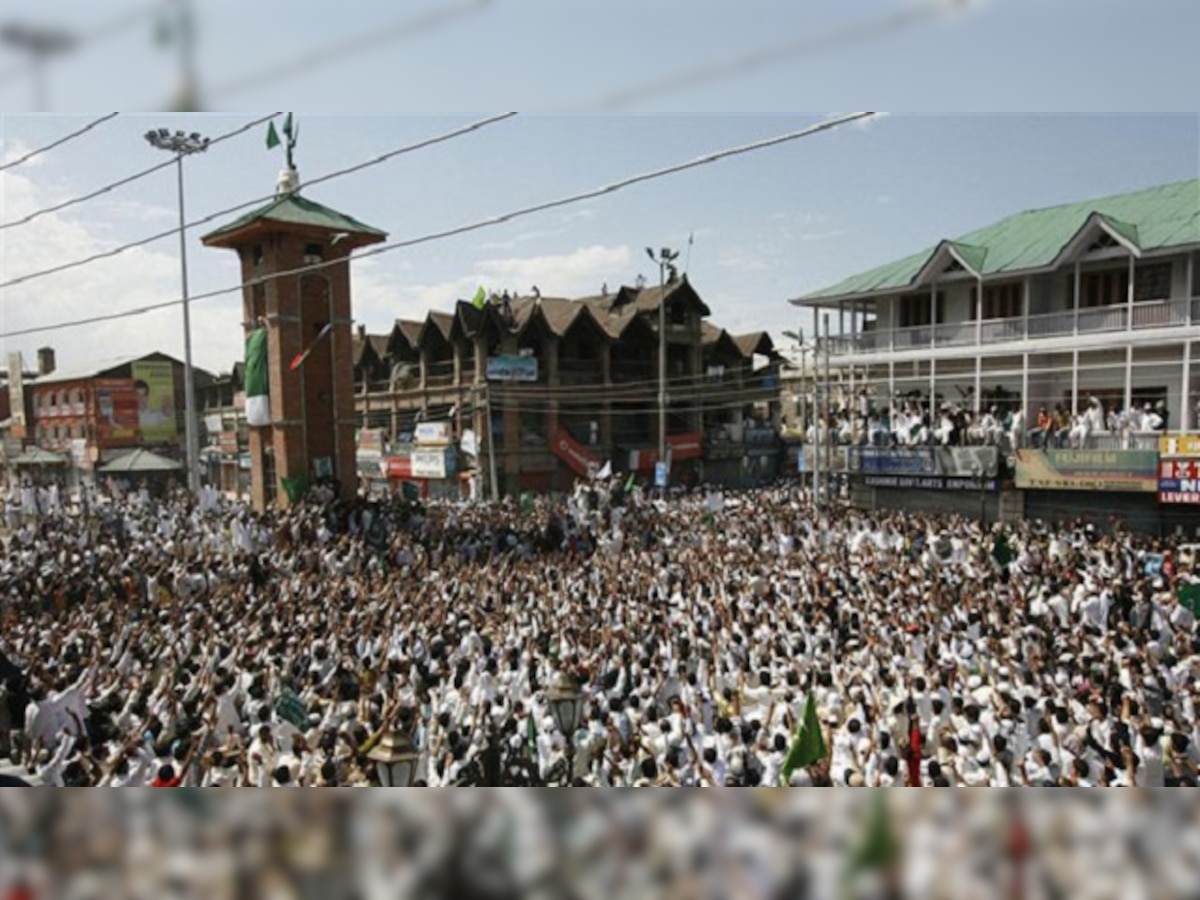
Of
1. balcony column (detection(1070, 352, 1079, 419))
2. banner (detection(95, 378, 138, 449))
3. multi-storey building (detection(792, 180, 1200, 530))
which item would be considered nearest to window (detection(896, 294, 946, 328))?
multi-storey building (detection(792, 180, 1200, 530))

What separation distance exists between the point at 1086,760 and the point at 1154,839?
2733 millimetres

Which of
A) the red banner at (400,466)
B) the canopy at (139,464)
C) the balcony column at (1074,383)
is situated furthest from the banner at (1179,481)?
the canopy at (139,464)

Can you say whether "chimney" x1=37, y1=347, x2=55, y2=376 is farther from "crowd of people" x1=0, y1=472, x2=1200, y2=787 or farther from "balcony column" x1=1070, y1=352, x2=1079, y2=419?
"balcony column" x1=1070, y1=352, x2=1079, y2=419

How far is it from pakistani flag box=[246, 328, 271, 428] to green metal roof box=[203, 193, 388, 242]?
8.33 ft

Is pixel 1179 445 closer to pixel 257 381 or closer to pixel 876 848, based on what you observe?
pixel 876 848

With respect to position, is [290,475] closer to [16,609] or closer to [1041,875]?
[16,609]

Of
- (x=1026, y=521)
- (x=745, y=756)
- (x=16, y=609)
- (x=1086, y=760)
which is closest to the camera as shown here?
(x=1086, y=760)

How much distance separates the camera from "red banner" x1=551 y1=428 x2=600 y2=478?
75.5 ft

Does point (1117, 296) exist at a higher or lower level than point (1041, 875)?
higher

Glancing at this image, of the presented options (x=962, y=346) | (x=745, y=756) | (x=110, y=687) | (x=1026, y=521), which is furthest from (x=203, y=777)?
(x=962, y=346)

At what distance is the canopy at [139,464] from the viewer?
27.0m

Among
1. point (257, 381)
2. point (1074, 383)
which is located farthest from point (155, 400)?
point (1074, 383)

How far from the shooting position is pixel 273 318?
2039 cm

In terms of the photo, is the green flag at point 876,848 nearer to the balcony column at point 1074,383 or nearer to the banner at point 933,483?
the banner at point 933,483
